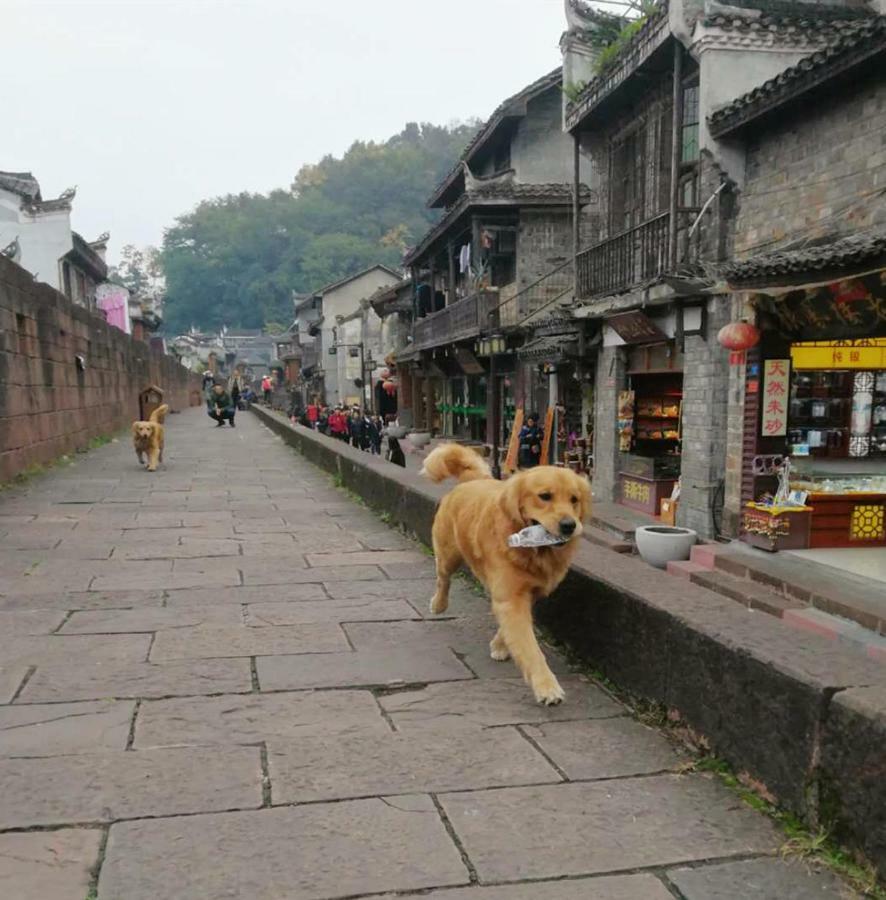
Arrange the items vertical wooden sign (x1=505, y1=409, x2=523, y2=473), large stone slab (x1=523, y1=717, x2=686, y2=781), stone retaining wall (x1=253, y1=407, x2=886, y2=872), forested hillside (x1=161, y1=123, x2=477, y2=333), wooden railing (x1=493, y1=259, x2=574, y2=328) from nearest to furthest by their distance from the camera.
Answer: stone retaining wall (x1=253, y1=407, x2=886, y2=872), large stone slab (x1=523, y1=717, x2=686, y2=781), vertical wooden sign (x1=505, y1=409, x2=523, y2=473), wooden railing (x1=493, y1=259, x2=574, y2=328), forested hillside (x1=161, y1=123, x2=477, y2=333)

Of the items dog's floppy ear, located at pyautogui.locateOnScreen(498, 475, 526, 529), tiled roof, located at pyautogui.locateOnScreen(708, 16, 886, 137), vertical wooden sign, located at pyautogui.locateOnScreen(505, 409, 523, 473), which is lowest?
vertical wooden sign, located at pyautogui.locateOnScreen(505, 409, 523, 473)

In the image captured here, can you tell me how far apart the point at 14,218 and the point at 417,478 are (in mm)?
20059

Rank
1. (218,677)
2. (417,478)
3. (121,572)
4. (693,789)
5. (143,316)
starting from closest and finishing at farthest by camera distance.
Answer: (693,789), (218,677), (121,572), (417,478), (143,316)

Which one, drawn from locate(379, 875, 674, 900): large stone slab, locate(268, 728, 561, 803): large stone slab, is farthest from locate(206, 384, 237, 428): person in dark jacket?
locate(379, 875, 674, 900): large stone slab

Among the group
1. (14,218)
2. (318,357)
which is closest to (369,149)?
(318,357)

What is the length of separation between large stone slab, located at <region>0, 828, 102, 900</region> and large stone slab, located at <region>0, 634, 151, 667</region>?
1630 millimetres

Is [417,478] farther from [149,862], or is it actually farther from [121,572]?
[149,862]

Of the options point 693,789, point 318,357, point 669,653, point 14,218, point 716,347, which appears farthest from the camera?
point 318,357

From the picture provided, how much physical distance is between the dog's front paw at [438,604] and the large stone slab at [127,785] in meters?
1.95

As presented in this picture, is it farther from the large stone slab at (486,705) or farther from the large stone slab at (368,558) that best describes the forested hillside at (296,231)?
the large stone slab at (486,705)

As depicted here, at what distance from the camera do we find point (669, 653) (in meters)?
3.13

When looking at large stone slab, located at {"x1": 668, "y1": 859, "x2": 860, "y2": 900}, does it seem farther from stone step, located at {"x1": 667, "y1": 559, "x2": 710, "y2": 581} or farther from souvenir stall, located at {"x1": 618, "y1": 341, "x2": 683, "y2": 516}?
souvenir stall, located at {"x1": 618, "y1": 341, "x2": 683, "y2": 516}

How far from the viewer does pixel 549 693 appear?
10.9 feet

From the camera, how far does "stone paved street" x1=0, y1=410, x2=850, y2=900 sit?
216 centimetres
